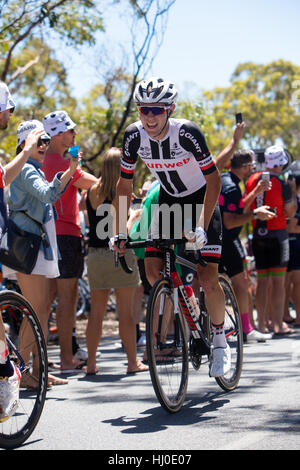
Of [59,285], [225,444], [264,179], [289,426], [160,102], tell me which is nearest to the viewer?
[225,444]

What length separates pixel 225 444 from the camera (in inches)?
170

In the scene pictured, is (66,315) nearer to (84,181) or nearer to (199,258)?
(84,181)

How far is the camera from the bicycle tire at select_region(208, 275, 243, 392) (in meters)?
6.26

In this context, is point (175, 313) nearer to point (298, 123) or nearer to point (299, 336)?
point (299, 336)

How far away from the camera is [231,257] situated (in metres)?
9.52

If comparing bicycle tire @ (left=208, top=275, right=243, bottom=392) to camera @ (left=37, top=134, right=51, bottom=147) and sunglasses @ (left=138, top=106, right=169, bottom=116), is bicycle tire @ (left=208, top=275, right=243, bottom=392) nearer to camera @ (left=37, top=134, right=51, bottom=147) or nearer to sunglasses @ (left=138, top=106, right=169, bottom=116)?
sunglasses @ (left=138, top=106, right=169, bottom=116)

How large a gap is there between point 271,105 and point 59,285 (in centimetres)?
4831

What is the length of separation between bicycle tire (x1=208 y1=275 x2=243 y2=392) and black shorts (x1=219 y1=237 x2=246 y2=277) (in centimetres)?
285

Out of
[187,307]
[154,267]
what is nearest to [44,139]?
[154,267]

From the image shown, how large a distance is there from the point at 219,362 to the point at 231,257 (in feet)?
12.3

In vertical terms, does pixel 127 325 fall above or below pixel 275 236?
below

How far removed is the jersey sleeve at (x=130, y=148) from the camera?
5.77 meters

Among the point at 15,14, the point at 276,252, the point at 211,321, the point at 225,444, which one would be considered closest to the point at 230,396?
the point at 211,321

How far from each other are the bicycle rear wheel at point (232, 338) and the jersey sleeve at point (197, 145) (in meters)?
1.20
